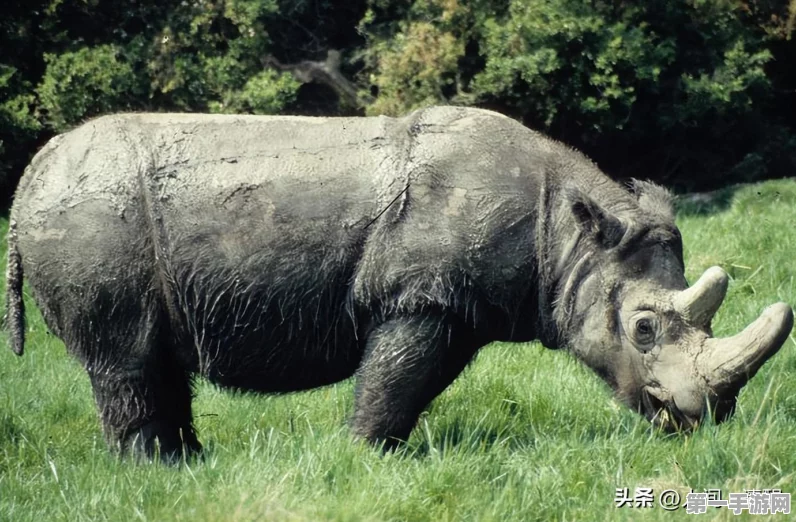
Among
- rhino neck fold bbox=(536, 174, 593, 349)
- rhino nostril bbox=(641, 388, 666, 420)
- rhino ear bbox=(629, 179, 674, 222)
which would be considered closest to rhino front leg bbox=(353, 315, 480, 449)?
rhino neck fold bbox=(536, 174, 593, 349)

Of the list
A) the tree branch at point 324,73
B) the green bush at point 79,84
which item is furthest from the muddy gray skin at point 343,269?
the tree branch at point 324,73

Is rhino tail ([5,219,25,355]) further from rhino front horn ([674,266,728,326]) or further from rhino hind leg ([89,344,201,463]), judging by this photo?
rhino front horn ([674,266,728,326])

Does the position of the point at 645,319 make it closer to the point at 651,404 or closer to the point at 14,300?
the point at 651,404

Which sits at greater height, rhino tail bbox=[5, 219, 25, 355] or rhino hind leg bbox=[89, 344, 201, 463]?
rhino tail bbox=[5, 219, 25, 355]

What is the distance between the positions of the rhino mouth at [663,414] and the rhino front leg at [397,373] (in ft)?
3.13

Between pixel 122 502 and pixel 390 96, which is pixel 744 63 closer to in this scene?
pixel 390 96

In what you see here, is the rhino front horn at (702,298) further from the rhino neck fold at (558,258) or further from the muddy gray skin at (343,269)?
the rhino neck fold at (558,258)

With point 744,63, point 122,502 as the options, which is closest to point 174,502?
point 122,502

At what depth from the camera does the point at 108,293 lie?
16.4 feet

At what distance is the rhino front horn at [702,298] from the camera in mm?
5137

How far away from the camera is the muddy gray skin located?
5.01 metres

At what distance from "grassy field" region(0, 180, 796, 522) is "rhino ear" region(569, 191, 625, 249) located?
2.90ft

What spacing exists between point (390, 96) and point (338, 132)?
7.67m

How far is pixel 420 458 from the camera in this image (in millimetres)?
5066
